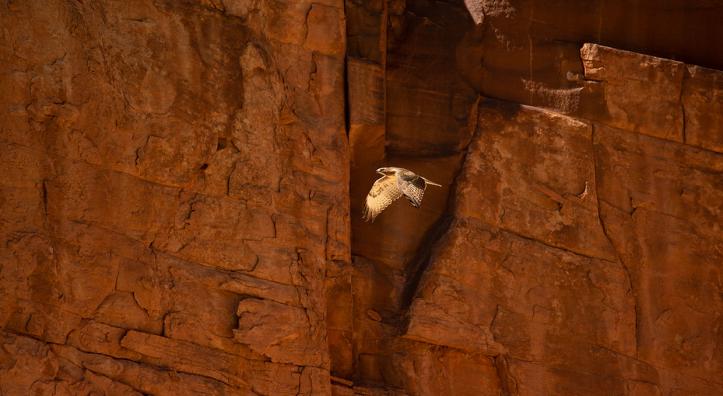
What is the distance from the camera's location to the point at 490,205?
10.5 m

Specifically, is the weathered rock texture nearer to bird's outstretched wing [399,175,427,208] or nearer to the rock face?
the rock face

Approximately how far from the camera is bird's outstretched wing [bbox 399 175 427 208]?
372 inches

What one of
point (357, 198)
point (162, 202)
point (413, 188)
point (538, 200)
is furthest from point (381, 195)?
point (162, 202)

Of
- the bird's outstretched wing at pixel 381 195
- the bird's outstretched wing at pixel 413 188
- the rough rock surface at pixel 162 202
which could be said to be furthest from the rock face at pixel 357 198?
the bird's outstretched wing at pixel 413 188

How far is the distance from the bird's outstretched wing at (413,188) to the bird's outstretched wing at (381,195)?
148 millimetres

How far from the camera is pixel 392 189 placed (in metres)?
9.84

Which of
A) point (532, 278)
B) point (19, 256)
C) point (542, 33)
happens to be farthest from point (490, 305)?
point (19, 256)

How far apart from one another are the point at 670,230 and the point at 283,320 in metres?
3.80

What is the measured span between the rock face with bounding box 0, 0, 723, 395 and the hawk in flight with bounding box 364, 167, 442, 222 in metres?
0.27

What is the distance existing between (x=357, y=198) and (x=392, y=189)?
80 cm

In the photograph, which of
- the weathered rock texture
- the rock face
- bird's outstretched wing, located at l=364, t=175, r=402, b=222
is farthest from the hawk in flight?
the weathered rock texture

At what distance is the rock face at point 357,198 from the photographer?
894 centimetres

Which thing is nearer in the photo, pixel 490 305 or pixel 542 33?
pixel 490 305

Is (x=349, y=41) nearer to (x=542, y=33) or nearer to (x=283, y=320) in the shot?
(x=542, y=33)
